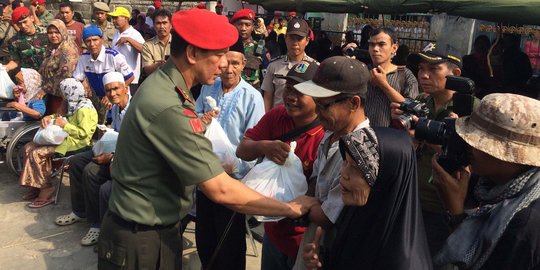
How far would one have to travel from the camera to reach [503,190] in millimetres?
1604

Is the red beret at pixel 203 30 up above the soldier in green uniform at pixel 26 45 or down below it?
above

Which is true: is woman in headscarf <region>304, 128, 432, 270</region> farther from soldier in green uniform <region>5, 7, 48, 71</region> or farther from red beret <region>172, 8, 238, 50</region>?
soldier in green uniform <region>5, 7, 48, 71</region>

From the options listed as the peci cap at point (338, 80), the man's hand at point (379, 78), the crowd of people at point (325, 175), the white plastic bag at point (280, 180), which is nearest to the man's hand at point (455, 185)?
the crowd of people at point (325, 175)

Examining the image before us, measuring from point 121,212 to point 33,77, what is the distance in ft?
13.6

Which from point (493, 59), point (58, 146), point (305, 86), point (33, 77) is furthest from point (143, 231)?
point (493, 59)

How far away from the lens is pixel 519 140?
1545 millimetres

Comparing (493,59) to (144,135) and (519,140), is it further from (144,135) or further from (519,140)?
(144,135)

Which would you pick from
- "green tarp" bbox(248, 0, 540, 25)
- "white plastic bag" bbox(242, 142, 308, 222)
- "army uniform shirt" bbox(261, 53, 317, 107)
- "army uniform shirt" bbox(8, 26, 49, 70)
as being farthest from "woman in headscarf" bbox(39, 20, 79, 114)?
"white plastic bag" bbox(242, 142, 308, 222)

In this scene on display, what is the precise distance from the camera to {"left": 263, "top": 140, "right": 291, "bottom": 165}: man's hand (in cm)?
210

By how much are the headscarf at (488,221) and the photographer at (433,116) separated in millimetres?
562

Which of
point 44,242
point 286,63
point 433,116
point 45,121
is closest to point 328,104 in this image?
point 433,116

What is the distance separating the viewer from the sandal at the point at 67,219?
14.1 ft

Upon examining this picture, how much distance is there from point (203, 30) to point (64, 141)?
325 centimetres

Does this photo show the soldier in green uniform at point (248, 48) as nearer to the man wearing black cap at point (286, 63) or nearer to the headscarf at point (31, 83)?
the man wearing black cap at point (286, 63)
